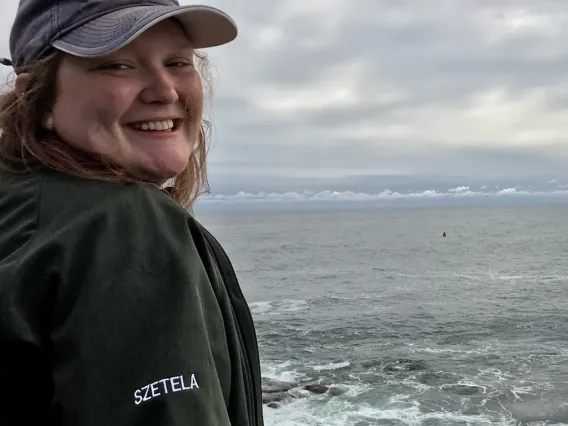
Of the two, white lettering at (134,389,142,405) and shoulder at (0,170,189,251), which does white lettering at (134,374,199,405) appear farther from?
shoulder at (0,170,189,251)

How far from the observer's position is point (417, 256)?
86.1 meters

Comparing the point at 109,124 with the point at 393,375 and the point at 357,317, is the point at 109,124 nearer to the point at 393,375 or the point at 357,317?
the point at 393,375

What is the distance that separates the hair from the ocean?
65.3 feet

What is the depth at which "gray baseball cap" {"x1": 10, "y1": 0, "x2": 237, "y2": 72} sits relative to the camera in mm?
1596

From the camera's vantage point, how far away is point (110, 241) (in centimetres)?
133

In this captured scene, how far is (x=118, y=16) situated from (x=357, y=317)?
40.4 meters

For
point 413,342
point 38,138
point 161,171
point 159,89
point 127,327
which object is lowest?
point 413,342

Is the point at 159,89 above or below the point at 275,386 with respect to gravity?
above

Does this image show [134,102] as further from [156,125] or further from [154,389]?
[154,389]

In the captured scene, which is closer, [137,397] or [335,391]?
[137,397]

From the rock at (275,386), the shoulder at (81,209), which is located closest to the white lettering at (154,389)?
the shoulder at (81,209)

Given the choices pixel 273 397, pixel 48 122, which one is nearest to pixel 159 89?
pixel 48 122

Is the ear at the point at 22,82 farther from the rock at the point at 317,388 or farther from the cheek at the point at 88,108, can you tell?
the rock at the point at 317,388

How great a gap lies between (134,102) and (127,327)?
727mm
